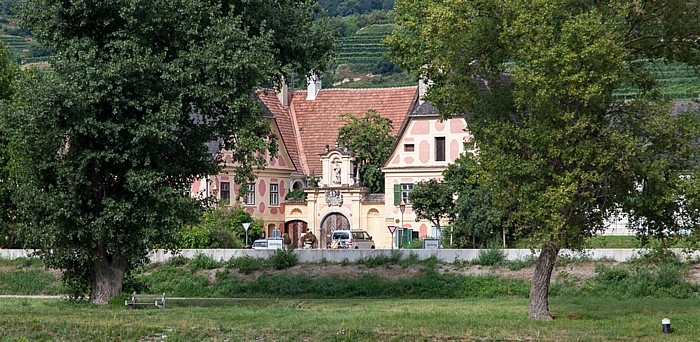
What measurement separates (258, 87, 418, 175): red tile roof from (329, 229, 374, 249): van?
11066mm

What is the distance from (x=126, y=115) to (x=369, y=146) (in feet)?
134

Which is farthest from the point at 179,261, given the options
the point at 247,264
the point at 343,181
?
the point at 343,181

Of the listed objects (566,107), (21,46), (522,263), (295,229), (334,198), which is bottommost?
(522,263)

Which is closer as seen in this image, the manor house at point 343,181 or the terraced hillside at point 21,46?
the manor house at point 343,181

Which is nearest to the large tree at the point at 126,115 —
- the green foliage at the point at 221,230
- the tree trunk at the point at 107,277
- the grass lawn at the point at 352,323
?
the tree trunk at the point at 107,277

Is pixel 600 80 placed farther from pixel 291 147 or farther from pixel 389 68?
pixel 389 68

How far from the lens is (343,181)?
73.8m

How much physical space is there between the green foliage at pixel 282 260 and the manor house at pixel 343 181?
19.6m

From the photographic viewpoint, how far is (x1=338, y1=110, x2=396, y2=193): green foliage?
7519 cm

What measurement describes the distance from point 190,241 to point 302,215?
20484 mm

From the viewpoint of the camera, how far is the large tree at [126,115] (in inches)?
1348

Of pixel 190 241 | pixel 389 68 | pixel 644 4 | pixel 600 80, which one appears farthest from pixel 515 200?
pixel 389 68

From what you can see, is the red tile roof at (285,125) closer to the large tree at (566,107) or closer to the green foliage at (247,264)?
the green foliage at (247,264)

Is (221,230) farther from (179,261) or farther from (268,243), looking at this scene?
(179,261)
